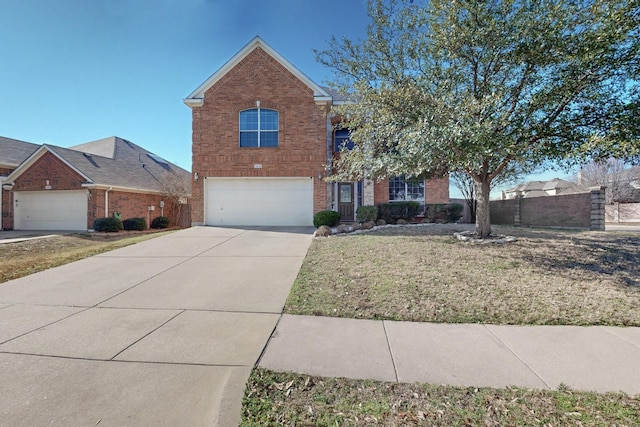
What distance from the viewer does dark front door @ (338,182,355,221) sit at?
620 inches

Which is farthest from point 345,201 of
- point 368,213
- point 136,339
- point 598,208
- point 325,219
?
point 136,339

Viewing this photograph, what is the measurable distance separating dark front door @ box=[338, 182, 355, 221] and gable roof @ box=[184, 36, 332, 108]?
451 centimetres

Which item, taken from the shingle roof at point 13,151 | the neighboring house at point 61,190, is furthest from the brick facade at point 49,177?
the shingle roof at point 13,151

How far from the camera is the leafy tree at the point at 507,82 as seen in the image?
19.0 ft

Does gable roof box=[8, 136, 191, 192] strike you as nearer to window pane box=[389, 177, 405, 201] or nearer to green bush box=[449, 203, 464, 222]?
window pane box=[389, 177, 405, 201]

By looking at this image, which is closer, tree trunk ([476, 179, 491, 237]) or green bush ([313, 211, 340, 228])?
tree trunk ([476, 179, 491, 237])

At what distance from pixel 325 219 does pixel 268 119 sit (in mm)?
5476

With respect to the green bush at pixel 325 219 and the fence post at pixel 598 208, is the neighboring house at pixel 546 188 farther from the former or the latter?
the green bush at pixel 325 219

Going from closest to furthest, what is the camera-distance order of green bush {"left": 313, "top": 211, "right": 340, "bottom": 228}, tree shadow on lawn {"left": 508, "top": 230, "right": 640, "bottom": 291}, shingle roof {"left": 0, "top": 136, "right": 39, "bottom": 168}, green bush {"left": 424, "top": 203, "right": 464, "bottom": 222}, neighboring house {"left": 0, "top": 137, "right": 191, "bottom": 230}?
tree shadow on lawn {"left": 508, "top": 230, "right": 640, "bottom": 291}
green bush {"left": 313, "top": 211, "right": 340, "bottom": 228}
green bush {"left": 424, "top": 203, "right": 464, "bottom": 222}
neighboring house {"left": 0, "top": 137, "right": 191, "bottom": 230}
shingle roof {"left": 0, "top": 136, "right": 39, "bottom": 168}

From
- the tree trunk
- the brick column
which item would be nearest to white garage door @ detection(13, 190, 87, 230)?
the brick column

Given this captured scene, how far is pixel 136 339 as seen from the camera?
11.3 feet

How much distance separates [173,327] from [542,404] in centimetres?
394


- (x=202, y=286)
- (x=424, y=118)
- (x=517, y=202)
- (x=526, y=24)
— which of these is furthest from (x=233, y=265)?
(x=517, y=202)

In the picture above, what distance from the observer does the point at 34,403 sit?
7.84ft
